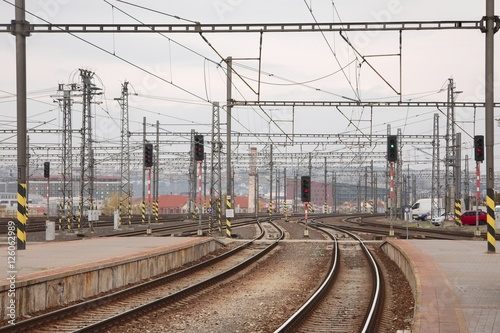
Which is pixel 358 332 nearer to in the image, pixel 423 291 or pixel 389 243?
pixel 423 291

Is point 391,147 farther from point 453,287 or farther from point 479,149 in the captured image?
point 453,287

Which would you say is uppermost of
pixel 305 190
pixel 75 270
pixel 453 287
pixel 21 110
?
pixel 21 110

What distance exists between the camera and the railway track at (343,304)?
43.5ft

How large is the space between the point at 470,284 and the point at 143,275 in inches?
375

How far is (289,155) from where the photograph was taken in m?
89.9

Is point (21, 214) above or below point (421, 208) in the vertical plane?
above

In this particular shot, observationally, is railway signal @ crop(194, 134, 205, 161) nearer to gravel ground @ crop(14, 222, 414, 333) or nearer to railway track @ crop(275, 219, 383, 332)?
gravel ground @ crop(14, 222, 414, 333)

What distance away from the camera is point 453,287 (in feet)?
51.7

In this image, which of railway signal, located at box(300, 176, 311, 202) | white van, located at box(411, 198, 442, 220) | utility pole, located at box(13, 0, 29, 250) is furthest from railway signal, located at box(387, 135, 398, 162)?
white van, located at box(411, 198, 442, 220)

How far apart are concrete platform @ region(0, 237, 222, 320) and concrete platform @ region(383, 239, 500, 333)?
23.9 ft

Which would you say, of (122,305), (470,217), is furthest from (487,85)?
(470,217)

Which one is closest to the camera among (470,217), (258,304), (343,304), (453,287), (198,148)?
(453,287)

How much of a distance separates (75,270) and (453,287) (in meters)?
8.34

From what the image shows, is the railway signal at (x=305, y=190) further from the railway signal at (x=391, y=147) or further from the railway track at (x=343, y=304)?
the railway track at (x=343, y=304)
